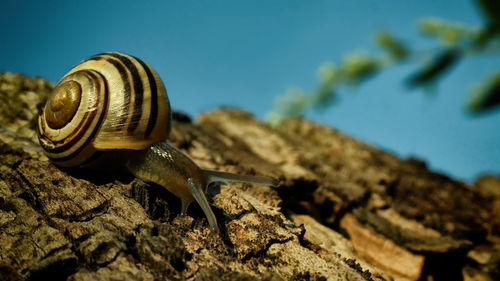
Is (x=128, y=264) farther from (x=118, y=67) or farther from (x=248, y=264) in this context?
(x=118, y=67)

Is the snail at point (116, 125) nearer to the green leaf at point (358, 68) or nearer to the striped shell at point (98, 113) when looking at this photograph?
the striped shell at point (98, 113)

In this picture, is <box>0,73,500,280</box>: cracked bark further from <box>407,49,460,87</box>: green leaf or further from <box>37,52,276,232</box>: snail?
<box>407,49,460,87</box>: green leaf

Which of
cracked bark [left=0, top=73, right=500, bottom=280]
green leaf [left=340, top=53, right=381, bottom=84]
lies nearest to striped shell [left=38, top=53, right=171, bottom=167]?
cracked bark [left=0, top=73, right=500, bottom=280]

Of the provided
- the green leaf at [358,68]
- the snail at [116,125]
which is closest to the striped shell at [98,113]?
the snail at [116,125]

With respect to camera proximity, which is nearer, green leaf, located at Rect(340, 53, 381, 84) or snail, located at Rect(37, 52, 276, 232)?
snail, located at Rect(37, 52, 276, 232)

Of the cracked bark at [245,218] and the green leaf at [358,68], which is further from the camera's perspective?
the green leaf at [358,68]

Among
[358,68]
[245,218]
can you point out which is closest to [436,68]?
[358,68]

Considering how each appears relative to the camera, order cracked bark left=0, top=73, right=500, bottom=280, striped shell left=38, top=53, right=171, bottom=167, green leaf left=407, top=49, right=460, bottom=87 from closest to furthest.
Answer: cracked bark left=0, top=73, right=500, bottom=280 < striped shell left=38, top=53, right=171, bottom=167 < green leaf left=407, top=49, right=460, bottom=87

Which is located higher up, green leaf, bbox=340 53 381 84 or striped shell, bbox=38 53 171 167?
green leaf, bbox=340 53 381 84
